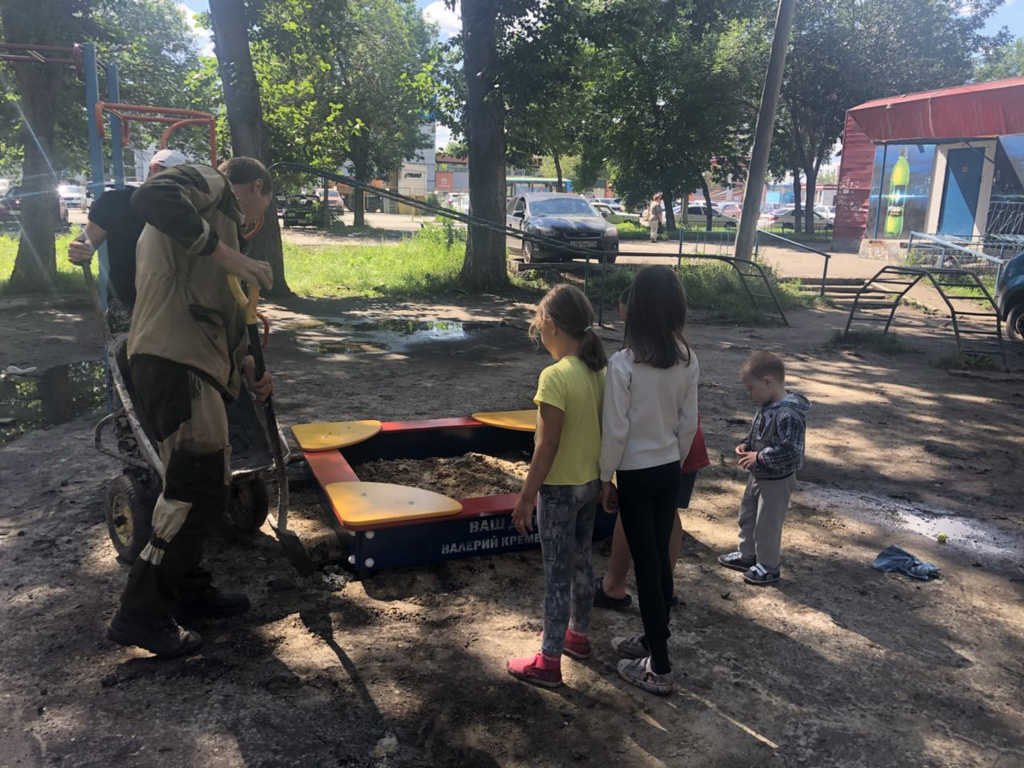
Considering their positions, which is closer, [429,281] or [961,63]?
[429,281]

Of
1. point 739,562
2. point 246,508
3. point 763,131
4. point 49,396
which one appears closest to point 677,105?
point 763,131

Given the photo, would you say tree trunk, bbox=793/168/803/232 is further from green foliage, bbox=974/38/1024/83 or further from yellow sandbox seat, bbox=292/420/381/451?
yellow sandbox seat, bbox=292/420/381/451

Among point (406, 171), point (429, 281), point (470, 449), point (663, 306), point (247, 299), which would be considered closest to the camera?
point (663, 306)

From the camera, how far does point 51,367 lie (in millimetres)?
8297

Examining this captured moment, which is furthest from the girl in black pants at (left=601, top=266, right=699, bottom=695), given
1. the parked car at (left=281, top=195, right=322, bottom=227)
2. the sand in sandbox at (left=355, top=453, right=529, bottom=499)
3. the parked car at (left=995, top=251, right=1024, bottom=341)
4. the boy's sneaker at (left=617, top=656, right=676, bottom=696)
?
the parked car at (left=281, top=195, right=322, bottom=227)

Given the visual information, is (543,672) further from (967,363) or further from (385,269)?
(385,269)

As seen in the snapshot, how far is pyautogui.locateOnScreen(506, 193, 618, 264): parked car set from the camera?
1692 cm

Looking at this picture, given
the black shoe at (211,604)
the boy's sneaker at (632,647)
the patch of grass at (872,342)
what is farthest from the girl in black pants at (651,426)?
the patch of grass at (872,342)

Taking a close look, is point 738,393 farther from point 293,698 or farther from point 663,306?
point 293,698

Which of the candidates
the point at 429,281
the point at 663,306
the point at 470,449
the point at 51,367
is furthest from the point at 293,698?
the point at 429,281

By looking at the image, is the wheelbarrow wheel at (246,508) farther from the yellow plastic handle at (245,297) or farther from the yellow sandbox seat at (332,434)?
the yellow plastic handle at (245,297)

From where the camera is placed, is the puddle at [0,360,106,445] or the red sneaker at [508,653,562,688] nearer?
the red sneaker at [508,653,562,688]

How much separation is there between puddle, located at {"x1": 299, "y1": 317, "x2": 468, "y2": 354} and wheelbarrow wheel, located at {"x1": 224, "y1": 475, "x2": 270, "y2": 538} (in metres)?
5.25

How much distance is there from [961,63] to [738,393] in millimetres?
33665
